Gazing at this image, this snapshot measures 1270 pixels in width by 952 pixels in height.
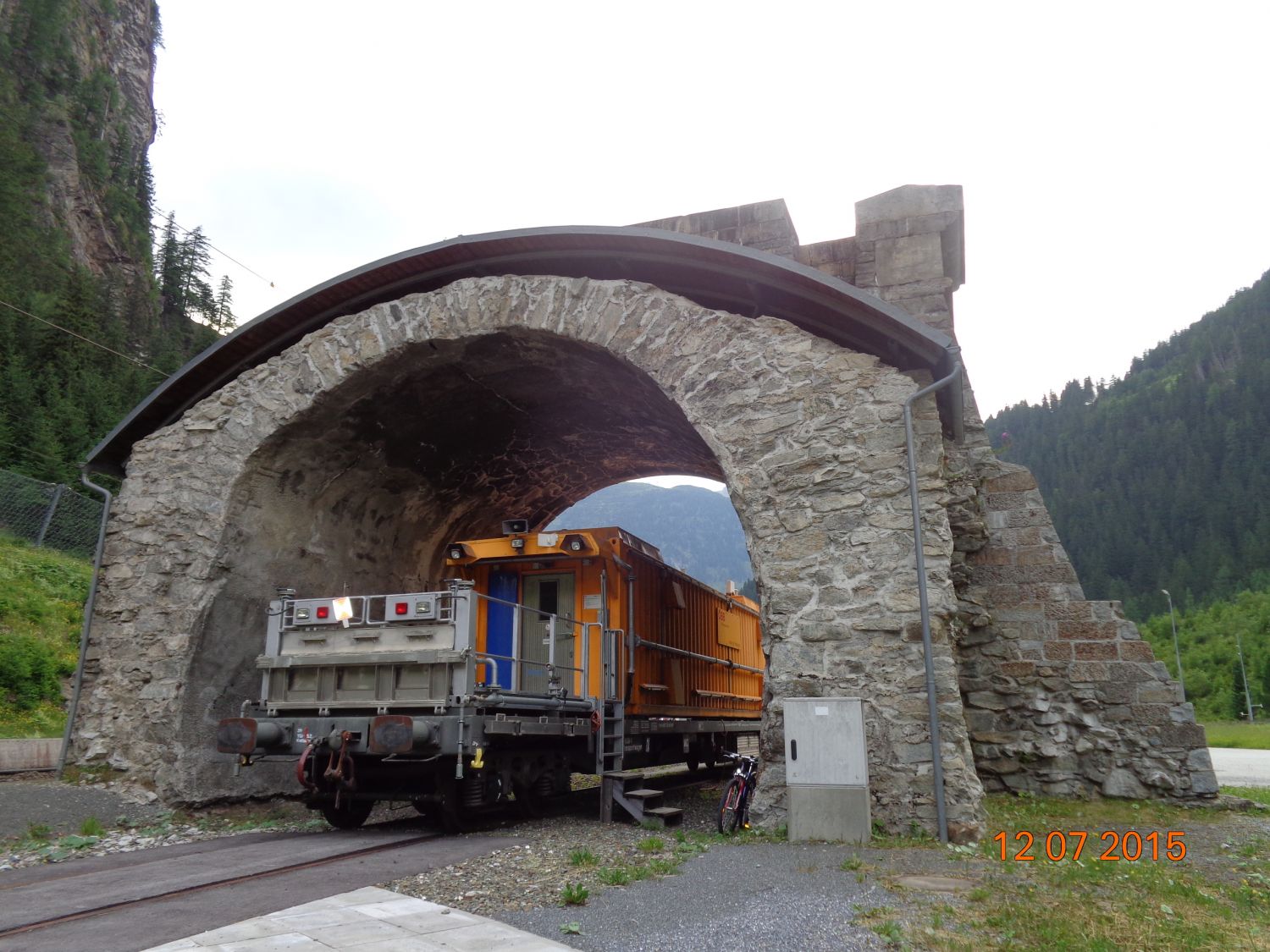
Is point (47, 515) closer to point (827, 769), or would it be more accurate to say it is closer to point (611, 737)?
point (611, 737)

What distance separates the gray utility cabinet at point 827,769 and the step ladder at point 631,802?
77.1 inches

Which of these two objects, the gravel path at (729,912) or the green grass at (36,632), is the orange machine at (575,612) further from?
the green grass at (36,632)

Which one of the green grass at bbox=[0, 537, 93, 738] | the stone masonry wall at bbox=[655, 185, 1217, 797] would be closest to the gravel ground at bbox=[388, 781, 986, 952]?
the stone masonry wall at bbox=[655, 185, 1217, 797]

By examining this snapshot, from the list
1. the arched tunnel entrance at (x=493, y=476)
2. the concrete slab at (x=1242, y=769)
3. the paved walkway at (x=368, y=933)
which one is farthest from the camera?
the concrete slab at (x=1242, y=769)

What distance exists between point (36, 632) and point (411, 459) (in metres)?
8.88

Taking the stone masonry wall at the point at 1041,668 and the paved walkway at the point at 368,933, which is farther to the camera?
the stone masonry wall at the point at 1041,668

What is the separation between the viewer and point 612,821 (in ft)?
32.0

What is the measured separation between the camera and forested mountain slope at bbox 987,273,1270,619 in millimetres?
82062

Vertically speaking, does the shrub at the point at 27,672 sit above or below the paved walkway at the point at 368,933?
above

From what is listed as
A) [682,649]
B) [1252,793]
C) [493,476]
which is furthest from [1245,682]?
[493,476]

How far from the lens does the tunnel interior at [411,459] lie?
1121cm

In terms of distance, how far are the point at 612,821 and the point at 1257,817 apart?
6583mm

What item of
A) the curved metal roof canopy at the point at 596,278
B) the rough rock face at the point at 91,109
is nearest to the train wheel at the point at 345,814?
the curved metal roof canopy at the point at 596,278

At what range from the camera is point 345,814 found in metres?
9.61
